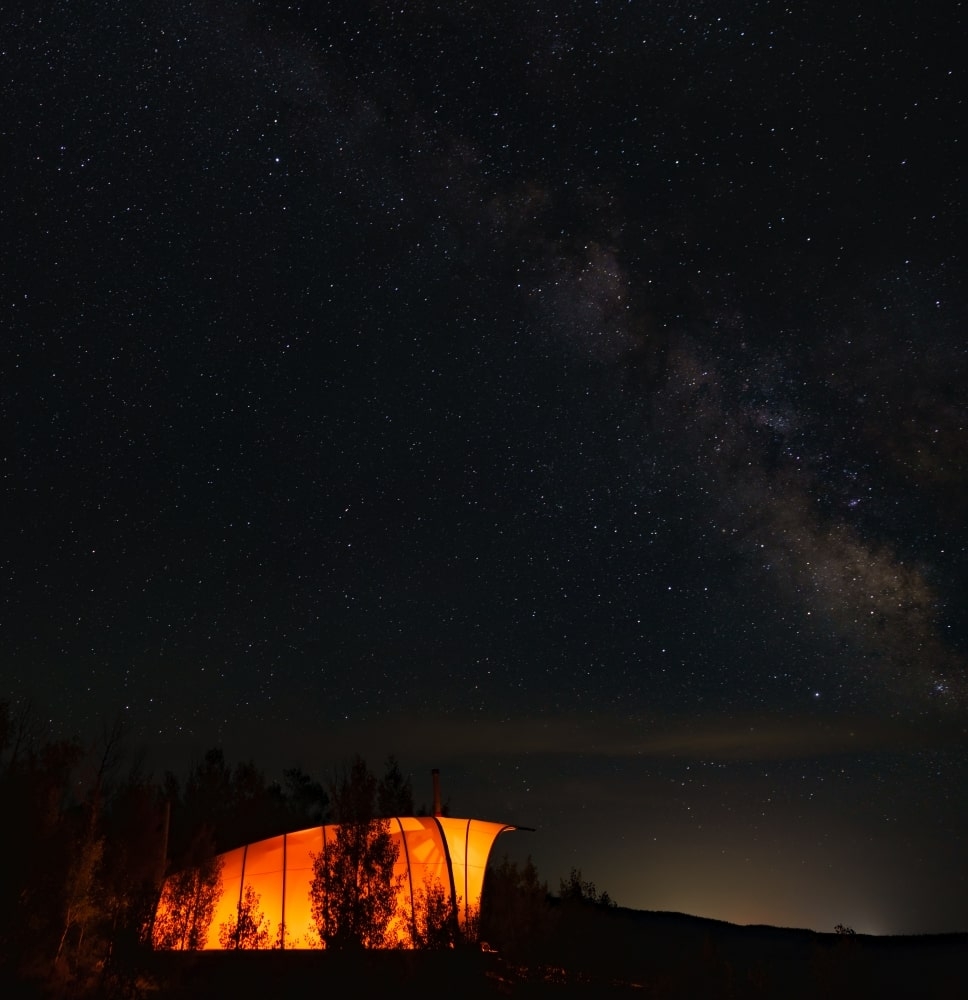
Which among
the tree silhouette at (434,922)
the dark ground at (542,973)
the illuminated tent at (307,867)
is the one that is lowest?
the dark ground at (542,973)

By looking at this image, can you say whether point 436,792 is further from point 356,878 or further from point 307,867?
point 356,878

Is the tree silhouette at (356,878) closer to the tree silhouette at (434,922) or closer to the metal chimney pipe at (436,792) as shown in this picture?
the tree silhouette at (434,922)

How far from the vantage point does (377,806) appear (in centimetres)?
1759

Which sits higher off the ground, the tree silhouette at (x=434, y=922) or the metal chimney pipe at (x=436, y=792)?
the metal chimney pipe at (x=436, y=792)

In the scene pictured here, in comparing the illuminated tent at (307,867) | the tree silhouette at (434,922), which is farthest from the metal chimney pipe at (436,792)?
the tree silhouette at (434,922)

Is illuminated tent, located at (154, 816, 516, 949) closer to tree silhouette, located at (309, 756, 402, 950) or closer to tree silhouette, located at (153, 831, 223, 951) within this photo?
tree silhouette, located at (153, 831, 223, 951)

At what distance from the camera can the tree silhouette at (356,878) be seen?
1606cm

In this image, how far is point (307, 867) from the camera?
21.6 m

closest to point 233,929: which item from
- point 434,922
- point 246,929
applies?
point 246,929

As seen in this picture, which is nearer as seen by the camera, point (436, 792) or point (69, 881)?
point (69, 881)

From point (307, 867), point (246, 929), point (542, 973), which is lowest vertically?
point (542, 973)

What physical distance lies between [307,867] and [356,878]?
5804 mm

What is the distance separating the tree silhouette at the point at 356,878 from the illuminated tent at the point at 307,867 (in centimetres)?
377

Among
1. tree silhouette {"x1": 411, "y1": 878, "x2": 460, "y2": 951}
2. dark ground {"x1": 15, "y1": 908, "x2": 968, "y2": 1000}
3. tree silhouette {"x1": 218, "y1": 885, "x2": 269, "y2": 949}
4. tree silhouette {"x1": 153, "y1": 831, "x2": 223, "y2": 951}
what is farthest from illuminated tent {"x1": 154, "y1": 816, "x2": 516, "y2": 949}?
dark ground {"x1": 15, "y1": 908, "x2": 968, "y2": 1000}
